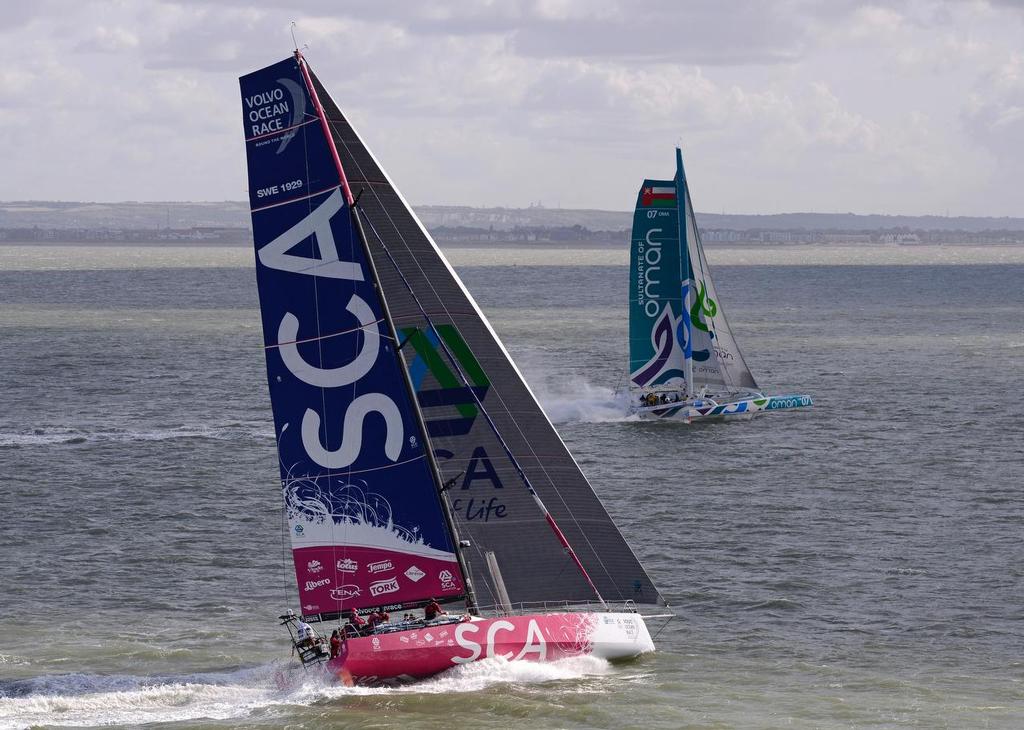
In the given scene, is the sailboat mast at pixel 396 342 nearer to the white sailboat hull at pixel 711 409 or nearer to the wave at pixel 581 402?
the white sailboat hull at pixel 711 409

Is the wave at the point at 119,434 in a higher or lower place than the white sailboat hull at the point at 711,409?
higher

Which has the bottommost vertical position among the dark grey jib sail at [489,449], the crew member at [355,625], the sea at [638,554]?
the sea at [638,554]

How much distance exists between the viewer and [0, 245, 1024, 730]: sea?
2562 centimetres

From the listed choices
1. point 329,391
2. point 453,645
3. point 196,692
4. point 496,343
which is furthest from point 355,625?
point 496,343

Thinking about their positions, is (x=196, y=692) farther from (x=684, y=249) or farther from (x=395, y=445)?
(x=684, y=249)

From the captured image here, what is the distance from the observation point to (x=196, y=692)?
2561 cm

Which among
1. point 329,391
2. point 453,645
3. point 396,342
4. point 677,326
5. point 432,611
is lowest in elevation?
point 453,645

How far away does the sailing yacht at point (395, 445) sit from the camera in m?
24.8

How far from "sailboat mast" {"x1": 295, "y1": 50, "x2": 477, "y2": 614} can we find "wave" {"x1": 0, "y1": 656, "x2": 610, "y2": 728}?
1.26 metres

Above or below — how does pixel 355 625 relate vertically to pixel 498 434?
below

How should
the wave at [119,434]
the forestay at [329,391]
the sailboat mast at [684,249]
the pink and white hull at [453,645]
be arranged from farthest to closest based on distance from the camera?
the sailboat mast at [684,249] → the wave at [119,434] → the pink and white hull at [453,645] → the forestay at [329,391]

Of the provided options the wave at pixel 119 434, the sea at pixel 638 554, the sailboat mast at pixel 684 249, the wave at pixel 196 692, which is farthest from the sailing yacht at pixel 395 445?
the sailboat mast at pixel 684 249

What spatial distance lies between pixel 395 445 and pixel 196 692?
5.20 metres

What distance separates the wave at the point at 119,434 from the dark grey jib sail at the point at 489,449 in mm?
33737
